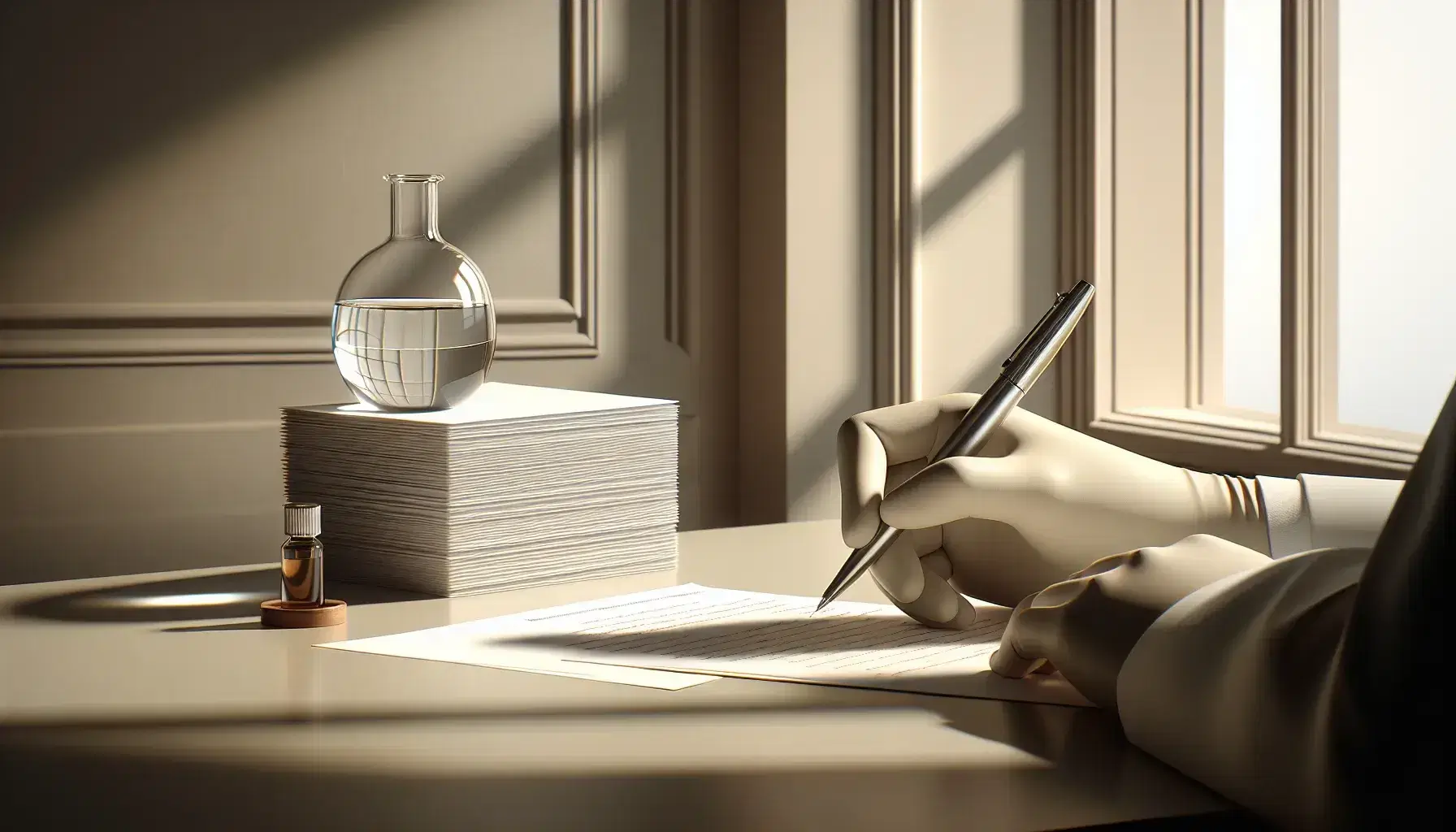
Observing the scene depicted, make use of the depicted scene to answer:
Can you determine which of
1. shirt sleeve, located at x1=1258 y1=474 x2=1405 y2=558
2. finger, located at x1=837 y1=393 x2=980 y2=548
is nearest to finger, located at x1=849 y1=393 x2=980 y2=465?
finger, located at x1=837 y1=393 x2=980 y2=548

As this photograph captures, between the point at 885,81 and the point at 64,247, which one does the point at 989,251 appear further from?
the point at 64,247

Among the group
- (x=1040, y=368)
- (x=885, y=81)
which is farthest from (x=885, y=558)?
(x=885, y=81)

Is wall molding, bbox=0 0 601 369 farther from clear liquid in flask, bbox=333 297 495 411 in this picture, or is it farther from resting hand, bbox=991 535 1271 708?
resting hand, bbox=991 535 1271 708

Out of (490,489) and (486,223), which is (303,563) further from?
(486,223)

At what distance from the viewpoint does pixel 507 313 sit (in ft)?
6.47

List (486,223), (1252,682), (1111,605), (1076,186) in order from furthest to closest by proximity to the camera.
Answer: (1076,186)
(486,223)
(1111,605)
(1252,682)

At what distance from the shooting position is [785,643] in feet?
2.94

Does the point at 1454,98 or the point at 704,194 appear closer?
the point at 1454,98

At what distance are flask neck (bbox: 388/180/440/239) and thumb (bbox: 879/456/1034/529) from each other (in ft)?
1.66

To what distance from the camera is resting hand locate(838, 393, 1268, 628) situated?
915mm

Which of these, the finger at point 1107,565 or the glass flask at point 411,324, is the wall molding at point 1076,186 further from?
the finger at point 1107,565

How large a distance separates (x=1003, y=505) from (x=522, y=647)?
31 cm

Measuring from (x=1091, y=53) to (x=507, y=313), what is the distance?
96cm

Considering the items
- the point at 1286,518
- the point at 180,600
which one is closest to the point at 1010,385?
the point at 1286,518
